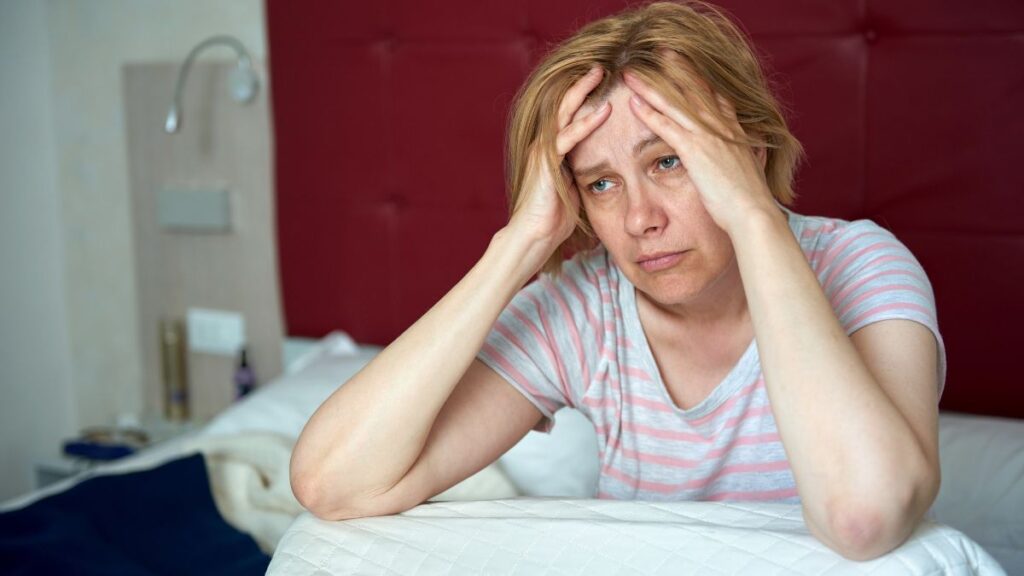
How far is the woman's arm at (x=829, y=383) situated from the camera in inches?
37.4

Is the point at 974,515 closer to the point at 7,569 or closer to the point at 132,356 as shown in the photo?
the point at 7,569

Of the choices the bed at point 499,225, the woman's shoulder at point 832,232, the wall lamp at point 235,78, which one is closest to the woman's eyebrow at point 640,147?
the woman's shoulder at point 832,232

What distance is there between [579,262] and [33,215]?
81.7 inches

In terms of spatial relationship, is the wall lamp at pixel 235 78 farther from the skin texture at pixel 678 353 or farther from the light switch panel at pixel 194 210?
the skin texture at pixel 678 353

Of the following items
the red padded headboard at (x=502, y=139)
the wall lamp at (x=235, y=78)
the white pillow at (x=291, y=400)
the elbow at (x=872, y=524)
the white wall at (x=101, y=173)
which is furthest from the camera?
the white wall at (x=101, y=173)

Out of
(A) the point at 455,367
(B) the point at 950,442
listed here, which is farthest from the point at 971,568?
(B) the point at 950,442

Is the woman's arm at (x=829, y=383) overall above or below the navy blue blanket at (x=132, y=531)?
above

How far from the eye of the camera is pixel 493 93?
2.18 metres

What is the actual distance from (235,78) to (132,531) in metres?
1.18

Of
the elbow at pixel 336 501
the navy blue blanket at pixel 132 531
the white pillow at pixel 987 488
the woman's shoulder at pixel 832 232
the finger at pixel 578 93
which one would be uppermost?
the finger at pixel 578 93

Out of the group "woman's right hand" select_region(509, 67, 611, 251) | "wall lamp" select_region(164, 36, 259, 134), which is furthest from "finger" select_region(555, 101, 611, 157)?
"wall lamp" select_region(164, 36, 259, 134)

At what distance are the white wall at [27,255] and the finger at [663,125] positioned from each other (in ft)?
7.29

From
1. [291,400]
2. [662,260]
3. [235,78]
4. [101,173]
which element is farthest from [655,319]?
[101,173]

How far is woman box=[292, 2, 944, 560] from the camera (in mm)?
1058
